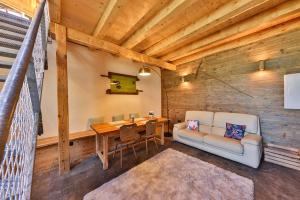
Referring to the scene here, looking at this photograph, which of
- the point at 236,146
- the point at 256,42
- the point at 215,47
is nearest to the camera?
the point at 236,146

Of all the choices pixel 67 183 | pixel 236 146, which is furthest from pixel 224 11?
pixel 67 183

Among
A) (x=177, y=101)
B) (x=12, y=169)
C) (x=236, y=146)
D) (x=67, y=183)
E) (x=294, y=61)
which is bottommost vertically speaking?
(x=67, y=183)

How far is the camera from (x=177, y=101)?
4898 millimetres

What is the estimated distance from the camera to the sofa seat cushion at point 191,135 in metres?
3.27

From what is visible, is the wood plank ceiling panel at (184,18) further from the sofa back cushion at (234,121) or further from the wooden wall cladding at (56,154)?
the wooden wall cladding at (56,154)

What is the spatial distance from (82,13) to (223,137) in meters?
3.79

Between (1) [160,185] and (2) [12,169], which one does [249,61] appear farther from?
(2) [12,169]

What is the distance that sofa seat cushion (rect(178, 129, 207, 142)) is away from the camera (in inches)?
129

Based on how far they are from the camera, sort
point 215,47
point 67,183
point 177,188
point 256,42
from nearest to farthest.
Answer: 1. point 177,188
2. point 67,183
3. point 256,42
4. point 215,47

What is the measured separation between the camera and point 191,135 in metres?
3.42

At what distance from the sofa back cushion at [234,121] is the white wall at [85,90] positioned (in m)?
2.55

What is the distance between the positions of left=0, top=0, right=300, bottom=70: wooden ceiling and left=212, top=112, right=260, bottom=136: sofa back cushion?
1783mm

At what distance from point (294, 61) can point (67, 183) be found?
475 cm

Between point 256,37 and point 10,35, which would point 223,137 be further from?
point 10,35
